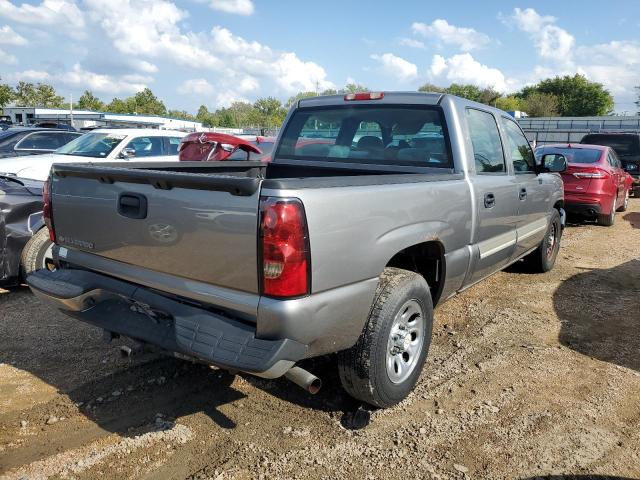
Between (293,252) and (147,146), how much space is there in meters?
8.95

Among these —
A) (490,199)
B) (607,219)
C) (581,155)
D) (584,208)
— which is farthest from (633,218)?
(490,199)

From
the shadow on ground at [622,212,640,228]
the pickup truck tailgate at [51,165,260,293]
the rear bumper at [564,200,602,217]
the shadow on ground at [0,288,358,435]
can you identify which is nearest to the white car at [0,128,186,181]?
the shadow on ground at [0,288,358,435]

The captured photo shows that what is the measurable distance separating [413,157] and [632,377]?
2302mm

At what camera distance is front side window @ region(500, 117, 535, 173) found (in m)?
4.88

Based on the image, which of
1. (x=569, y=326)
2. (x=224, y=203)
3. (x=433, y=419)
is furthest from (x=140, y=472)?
(x=569, y=326)

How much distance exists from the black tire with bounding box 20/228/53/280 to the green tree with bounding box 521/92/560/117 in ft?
236

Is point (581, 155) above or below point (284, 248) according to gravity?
above

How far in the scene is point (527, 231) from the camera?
16.8ft

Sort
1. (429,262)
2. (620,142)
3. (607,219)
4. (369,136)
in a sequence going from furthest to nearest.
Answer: (620,142)
(607,219)
(369,136)
(429,262)

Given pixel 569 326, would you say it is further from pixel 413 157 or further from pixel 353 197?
pixel 353 197

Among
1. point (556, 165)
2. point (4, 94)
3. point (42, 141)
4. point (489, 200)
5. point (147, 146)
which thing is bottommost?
point (489, 200)

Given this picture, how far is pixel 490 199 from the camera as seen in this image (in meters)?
4.08

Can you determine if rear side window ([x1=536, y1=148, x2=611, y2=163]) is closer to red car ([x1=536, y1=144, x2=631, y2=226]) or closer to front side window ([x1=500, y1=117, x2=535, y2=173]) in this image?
red car ([x1=536, y1=144, x2=631, y2=226])

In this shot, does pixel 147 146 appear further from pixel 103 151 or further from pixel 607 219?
pixel 607 219
